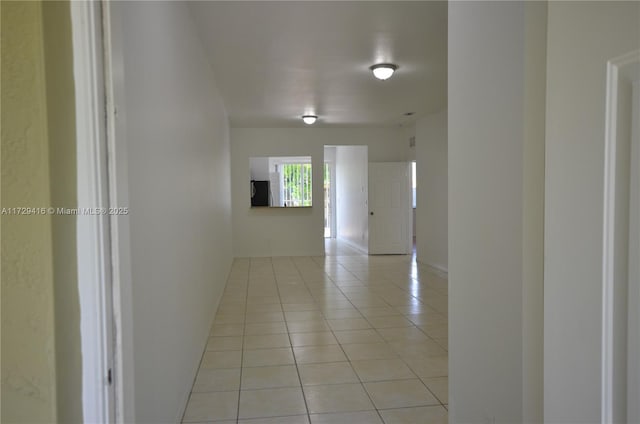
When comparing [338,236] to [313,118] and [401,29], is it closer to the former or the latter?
[313,118]

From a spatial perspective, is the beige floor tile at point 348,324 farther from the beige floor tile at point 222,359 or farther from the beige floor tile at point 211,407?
the beige floor tile at point 211,407

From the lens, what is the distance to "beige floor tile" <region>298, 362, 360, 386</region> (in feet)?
9.31

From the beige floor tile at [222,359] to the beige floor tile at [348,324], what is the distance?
1.07m

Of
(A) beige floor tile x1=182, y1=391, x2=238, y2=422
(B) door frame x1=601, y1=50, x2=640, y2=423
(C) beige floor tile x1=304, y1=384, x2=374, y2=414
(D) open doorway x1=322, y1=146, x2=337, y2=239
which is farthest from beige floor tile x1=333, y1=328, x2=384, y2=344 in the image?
(D) open doorway x1=322, y1=146, x2=337, y2=239

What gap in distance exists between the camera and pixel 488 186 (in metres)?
1.55

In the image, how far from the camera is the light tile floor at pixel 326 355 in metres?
2.46

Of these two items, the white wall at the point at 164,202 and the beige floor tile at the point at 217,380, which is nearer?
the white wall at the point at 164,202

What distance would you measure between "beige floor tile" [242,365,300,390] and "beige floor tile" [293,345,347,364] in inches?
6.9

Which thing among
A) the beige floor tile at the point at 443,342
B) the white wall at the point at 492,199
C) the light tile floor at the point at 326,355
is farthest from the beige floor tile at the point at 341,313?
the white wall at the point at 492,199

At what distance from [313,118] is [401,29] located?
3.86 metres

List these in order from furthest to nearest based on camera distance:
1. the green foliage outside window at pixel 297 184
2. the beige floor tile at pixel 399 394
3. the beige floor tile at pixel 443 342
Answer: the green foliage outside window at pixel 297 184 < the beige floor tile at pixel 443 342 < the beige floor tile at pixel 399 394

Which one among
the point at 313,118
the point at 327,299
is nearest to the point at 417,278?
the point at 327,299

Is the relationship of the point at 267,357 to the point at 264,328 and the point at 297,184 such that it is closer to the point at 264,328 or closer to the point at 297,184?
the point at 264,328

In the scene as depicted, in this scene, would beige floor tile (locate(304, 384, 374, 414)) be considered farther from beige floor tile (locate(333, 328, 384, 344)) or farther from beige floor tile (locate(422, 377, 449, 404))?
beige floor tile (locate(333, 328, 384, 344))
